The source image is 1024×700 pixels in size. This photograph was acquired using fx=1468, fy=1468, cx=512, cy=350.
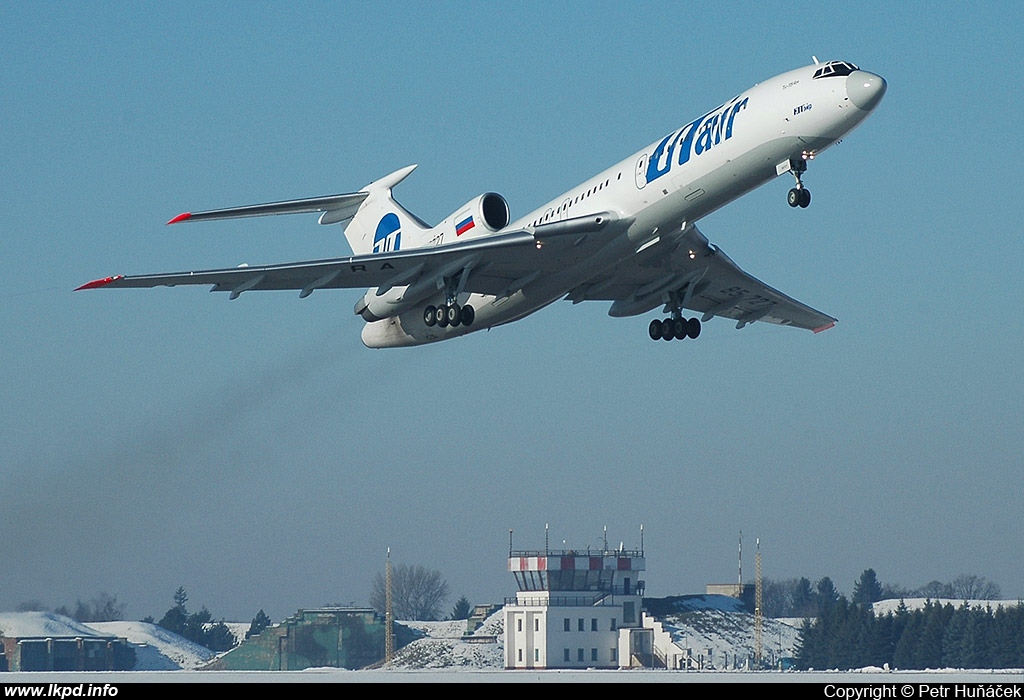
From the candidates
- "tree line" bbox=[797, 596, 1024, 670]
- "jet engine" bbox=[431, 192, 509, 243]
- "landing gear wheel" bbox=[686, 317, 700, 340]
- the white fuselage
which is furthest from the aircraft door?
"tree line" bbox=[797, 596, 1024, 670]

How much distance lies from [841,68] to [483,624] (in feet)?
106

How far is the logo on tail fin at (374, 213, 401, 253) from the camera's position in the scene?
111ft

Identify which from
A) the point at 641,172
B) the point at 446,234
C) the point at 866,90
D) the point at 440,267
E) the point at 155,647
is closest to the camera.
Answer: the point at 866,90

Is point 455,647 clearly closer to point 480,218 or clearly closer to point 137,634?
point 137,634

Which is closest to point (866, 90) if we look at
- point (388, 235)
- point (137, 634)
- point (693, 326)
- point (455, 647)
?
point (693, 326)

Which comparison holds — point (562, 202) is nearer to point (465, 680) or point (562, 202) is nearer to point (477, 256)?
point (477, 256)

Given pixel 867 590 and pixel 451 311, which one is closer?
pixel 451 311

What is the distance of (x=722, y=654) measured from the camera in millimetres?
46062

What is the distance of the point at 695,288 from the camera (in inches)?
1276

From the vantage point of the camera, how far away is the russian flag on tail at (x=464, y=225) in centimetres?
2995

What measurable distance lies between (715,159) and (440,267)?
6.43 metres

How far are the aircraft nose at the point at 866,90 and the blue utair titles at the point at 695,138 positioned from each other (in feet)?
6.73

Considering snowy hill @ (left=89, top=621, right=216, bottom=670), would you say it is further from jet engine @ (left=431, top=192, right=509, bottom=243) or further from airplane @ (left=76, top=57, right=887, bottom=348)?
jet engine @ (left=431, top=192, right=509, bottom=243)
